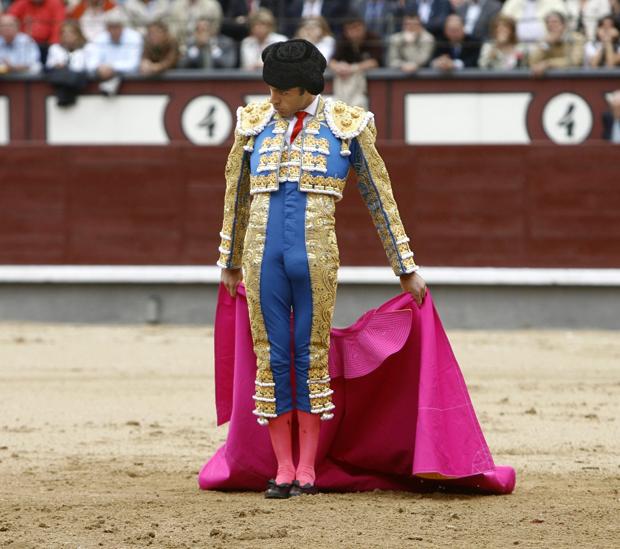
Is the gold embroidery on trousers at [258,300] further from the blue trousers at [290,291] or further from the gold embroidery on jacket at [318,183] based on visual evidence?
the gold embroidery on jacket at [318,183]

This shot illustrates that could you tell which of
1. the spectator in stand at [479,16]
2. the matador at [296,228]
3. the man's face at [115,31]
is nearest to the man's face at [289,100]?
the matador at [296,228]

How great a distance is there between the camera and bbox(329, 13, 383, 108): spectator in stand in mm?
8828

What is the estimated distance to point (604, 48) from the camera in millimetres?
8914

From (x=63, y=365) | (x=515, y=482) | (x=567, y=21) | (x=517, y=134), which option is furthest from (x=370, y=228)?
(x=515, y=482)

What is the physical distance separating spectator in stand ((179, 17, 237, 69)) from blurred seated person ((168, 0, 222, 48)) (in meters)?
0.06

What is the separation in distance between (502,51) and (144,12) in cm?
235

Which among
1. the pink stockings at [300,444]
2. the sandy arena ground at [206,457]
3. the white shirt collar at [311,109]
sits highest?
the white shirt collar at [311,109]

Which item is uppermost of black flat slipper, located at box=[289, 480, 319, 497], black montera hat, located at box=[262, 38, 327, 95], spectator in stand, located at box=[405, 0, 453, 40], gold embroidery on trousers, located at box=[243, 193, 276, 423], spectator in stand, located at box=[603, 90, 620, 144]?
spectator in stand, located at box=[405, 0, 453, 40]

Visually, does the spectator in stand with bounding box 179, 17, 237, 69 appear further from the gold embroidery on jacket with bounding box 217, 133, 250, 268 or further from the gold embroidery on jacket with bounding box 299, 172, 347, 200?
the gold embroidery on jacket with bounding box 299, 172, 347, 200

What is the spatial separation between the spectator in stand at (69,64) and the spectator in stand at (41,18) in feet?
0.35

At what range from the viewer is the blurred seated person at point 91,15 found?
30.7 feet

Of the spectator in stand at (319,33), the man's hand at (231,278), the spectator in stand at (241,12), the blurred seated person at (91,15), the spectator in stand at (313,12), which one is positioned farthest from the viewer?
the blurred seated person at (91,15)

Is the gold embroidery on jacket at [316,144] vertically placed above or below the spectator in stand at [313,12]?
below

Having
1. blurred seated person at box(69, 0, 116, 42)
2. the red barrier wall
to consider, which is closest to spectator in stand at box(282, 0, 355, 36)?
the red barrier wall
